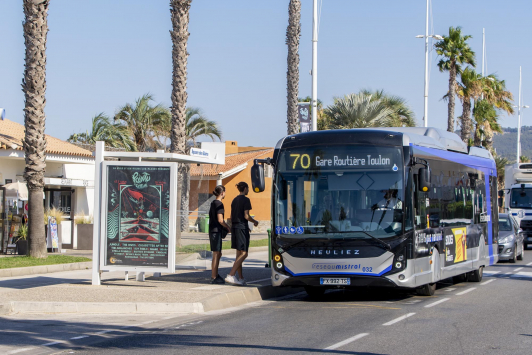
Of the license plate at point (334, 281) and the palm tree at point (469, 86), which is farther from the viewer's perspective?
the palm tree at point (469, 86)

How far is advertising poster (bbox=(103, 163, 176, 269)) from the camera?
43.2 ft

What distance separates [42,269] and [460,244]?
1036cm

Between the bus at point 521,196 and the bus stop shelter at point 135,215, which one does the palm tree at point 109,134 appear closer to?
the bus at point 521,196

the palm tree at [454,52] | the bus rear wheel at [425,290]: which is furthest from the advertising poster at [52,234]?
the palm tree at [454,52]

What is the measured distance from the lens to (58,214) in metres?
24.0

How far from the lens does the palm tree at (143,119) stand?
43.8 m

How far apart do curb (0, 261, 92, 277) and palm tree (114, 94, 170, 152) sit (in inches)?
983

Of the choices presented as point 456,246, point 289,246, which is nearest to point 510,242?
point 456,246

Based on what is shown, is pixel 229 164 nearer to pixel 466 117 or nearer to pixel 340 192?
pixel 466 117

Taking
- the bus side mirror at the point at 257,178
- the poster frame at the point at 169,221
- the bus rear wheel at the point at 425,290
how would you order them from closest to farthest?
the bus side mirror at the point at 257,178 → the poster frame at the point at 169,221 → the bus rear wheel at the point at 425,290

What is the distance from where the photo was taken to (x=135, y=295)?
39.8 ft

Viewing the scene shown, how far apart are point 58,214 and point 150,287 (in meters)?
11.7

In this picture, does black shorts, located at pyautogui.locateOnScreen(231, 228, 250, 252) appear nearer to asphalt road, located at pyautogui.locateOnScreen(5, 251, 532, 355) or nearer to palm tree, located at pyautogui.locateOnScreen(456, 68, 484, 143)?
asphalt road, located at pyautogui.locateOnScreen(5, 251, 532, 355)

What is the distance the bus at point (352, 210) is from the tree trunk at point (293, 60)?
14.5 meters
